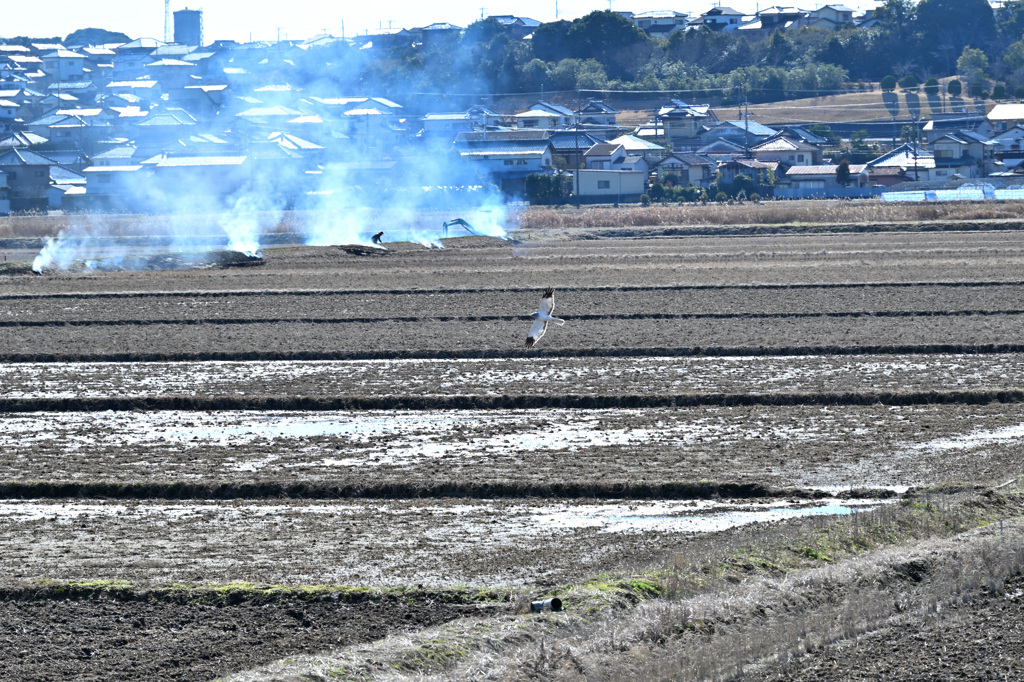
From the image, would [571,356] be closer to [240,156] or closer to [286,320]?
[286,320]

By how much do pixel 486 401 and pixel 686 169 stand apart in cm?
5189

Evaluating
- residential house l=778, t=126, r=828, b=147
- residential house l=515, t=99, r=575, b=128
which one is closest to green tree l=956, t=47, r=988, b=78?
residential house l=778, t=126, r=828, b=147

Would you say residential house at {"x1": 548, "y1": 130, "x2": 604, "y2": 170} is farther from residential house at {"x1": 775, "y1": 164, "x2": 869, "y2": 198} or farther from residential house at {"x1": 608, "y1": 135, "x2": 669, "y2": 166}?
residential house at {"x1": 775, "y1": 164, "x2": 869, "y2": 198}

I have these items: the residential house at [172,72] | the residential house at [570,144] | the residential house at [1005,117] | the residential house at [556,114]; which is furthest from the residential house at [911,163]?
the residential house at [172,72]

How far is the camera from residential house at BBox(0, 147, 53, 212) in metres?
67.1

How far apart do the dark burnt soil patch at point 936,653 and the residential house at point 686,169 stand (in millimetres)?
59005

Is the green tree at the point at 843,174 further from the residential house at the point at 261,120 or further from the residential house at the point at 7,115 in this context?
the residential house at the point at 7,115

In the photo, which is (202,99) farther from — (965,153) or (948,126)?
(965,153)

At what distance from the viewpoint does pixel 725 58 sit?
9875cm

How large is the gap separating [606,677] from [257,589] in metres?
3.14

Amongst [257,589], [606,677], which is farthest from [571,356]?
[606,677]

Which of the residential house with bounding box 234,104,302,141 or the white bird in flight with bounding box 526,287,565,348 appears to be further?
the residential house with bounding box 234,104,302,141

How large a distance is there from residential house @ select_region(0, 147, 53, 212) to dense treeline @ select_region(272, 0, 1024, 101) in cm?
3159

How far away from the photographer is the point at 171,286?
3212 cm
